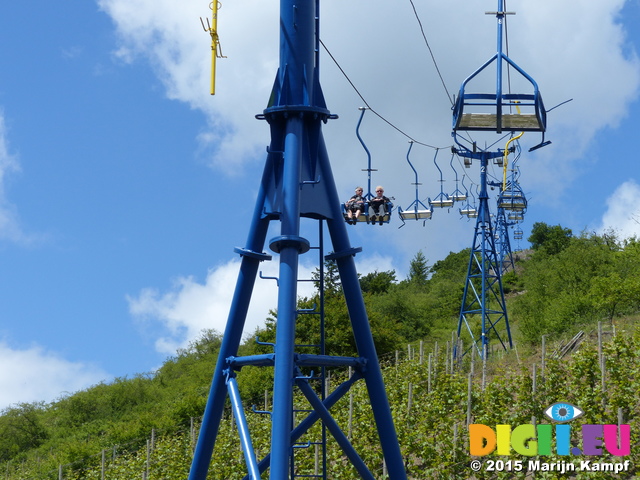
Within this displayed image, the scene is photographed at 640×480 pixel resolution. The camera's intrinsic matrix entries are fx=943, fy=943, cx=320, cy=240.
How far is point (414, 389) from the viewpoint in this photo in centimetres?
2173

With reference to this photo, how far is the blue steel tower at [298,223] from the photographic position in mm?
8852

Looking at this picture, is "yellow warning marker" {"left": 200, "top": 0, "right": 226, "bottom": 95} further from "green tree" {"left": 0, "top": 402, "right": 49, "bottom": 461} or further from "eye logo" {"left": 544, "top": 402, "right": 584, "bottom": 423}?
"green tree" {"left": 0, "top": 402, "right": 49, "bottom": 461}

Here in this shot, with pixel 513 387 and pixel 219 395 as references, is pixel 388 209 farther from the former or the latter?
pixel 219 395

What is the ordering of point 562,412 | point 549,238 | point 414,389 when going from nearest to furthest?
point 562,412 < point 414,389 < point 549,238

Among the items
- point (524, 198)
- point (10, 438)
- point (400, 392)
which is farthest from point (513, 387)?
point (10, 438)

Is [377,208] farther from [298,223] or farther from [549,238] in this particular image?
[549,238]

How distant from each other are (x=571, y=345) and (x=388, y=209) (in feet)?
31.4

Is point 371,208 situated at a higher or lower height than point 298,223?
higher

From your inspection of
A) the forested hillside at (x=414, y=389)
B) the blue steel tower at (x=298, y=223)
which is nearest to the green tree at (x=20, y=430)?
the forested hillside at (x=414, y=389)

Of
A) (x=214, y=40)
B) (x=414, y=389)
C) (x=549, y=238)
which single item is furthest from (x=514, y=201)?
(x=549, y=238)

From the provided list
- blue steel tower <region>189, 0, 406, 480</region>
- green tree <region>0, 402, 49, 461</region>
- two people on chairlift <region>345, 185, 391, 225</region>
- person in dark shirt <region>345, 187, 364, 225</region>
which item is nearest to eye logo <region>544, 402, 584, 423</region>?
two people on chairlift <region>345, 185, 391, 225</region>

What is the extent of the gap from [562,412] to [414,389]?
4765 mm

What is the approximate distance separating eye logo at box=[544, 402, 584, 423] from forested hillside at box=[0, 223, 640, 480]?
0.50ft

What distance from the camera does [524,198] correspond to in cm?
3278
